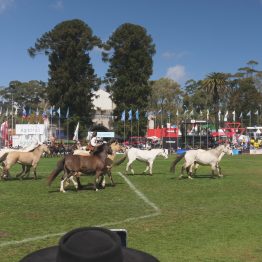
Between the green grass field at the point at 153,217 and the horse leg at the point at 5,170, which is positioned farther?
the horse leg at the point at 5,170

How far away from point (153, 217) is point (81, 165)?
17.7ft

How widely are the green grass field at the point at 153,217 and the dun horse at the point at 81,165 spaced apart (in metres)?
0.59

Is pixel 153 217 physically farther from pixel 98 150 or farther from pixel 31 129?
pixel 31 129

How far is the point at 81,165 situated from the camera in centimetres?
1544

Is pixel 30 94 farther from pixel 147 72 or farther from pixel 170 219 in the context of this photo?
pixel 170 219

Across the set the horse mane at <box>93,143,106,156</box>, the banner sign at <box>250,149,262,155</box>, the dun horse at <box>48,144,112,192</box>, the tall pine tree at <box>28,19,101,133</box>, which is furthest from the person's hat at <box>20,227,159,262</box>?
the tall pine tree at <box>28,19,101,133</box>

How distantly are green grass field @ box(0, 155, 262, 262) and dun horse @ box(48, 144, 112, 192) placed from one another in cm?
59

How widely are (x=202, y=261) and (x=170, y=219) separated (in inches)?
131

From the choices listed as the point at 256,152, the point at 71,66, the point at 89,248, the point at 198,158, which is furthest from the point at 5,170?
the point at 71,66

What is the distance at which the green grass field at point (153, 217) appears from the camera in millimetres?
7672

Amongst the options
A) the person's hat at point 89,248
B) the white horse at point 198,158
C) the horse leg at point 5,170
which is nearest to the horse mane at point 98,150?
the white horse at point 198,158

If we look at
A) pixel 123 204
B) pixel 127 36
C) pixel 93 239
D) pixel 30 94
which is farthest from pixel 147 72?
pixel 30 94

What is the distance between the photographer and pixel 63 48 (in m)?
63.2

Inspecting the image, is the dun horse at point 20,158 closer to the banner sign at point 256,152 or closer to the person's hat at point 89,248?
the person's hat at point 89,248
